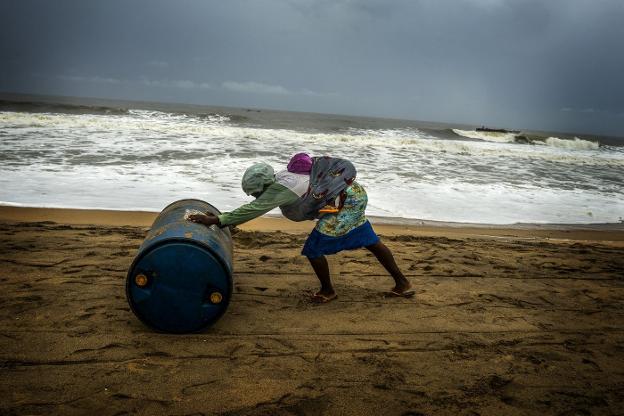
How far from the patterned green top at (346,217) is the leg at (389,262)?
34 cm

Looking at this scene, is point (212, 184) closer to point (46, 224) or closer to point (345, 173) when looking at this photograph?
point (46, 224)

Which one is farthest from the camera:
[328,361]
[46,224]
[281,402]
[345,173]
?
[46,224]

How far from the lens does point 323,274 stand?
3490 millimetres

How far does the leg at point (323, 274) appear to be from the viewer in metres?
3.42

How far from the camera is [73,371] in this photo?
2416 millimetres

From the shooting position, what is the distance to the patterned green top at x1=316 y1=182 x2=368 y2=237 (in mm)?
3295

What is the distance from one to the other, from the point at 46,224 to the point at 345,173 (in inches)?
167

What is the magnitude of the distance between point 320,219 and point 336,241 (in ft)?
0.74

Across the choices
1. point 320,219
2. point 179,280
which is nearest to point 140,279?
point 179,280

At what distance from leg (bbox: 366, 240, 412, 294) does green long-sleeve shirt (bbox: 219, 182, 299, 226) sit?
988 mm

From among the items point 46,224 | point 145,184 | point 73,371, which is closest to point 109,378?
point 73,371

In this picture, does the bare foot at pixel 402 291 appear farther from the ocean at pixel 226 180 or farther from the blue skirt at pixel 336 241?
the ocean at pixel 226 180

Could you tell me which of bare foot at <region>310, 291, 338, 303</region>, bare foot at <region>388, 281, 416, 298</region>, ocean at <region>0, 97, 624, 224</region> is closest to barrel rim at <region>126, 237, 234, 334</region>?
bare foot at <region>310, 291, 338, 303</region>

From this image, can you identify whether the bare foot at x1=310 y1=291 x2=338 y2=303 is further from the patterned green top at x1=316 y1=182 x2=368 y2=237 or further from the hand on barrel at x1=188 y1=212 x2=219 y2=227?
the hand on barrel at x1=188 y1=212 x2=219 y2=227
